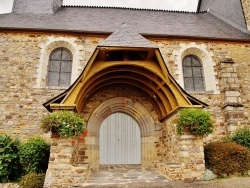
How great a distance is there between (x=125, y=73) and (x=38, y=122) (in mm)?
3433

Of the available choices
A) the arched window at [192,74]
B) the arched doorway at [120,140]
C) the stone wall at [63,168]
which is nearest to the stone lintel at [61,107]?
the stone wall at [63,168]

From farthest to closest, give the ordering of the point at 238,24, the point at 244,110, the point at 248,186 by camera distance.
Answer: the point at 238,24
the point at 244,110
the point at 248,186

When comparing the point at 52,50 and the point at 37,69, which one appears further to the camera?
the point at 52,50

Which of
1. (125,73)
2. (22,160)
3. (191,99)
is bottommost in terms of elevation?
(22,160)

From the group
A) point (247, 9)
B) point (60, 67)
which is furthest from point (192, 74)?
point (60, 67)

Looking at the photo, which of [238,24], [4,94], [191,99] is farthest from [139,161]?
[238,24]

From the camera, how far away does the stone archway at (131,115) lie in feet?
23.4

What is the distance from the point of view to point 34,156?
19.7 feet

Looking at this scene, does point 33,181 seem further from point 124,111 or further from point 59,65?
point 59,65

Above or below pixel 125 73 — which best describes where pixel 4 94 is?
below

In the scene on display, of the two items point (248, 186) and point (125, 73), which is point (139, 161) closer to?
point (125, 73)

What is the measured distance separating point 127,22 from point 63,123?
22.9 ft

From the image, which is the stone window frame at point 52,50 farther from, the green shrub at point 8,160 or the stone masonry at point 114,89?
the green shrub at point 8,160

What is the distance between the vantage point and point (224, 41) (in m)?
9.05
